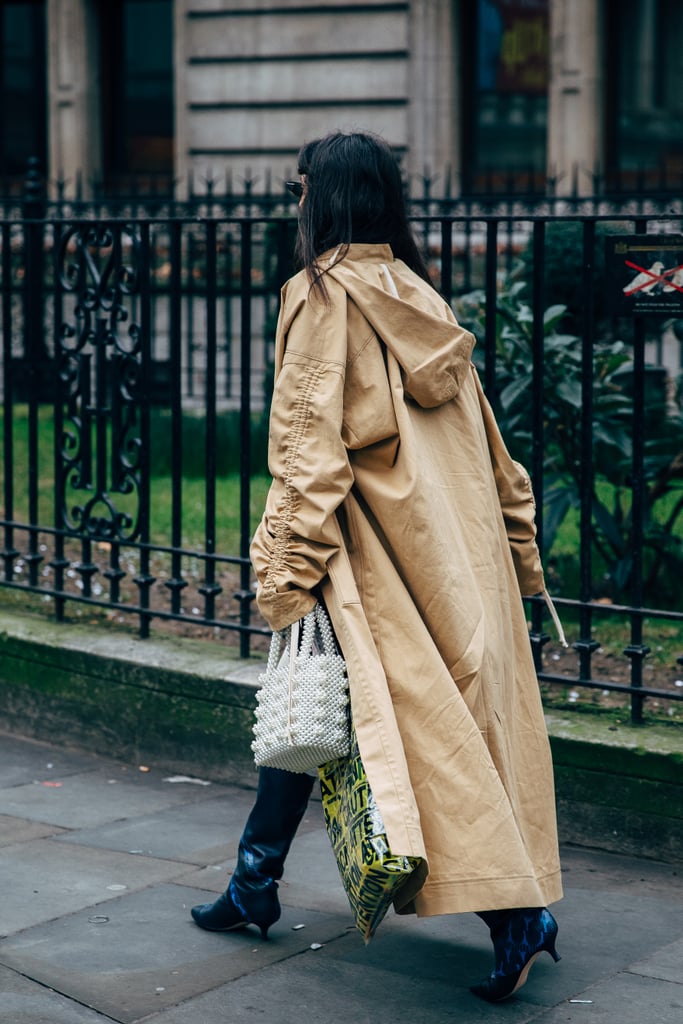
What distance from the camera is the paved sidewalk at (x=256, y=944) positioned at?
3346 millimetres

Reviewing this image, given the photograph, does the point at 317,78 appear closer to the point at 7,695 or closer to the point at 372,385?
the point at 7,695

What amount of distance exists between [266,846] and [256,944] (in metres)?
0.27

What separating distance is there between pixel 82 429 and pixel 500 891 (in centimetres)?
296

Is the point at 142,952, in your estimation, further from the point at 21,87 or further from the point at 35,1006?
the point at 21,87

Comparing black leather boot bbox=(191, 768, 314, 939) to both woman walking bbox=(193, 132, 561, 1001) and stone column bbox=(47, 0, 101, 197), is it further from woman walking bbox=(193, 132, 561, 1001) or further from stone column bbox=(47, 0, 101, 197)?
stone column bbox=(47, 0, 101, 197)

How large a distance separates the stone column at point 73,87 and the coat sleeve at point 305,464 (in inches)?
565

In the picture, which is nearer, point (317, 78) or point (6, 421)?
point (6, 421)

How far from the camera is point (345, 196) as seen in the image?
335 cm

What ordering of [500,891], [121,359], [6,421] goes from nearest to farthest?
1. [500,891]
2. [121,359]
3. [6,421]

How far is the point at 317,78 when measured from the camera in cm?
1569

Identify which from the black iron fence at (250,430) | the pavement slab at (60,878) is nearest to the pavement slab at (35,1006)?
the pavement slab at (60,878)

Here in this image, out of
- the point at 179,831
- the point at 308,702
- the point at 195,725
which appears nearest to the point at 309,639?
the point at 308,702

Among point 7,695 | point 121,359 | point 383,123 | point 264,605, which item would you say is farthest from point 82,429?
point 383,123

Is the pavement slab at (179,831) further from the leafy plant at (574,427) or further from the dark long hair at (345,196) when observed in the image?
the dark long hair at (345,196)
